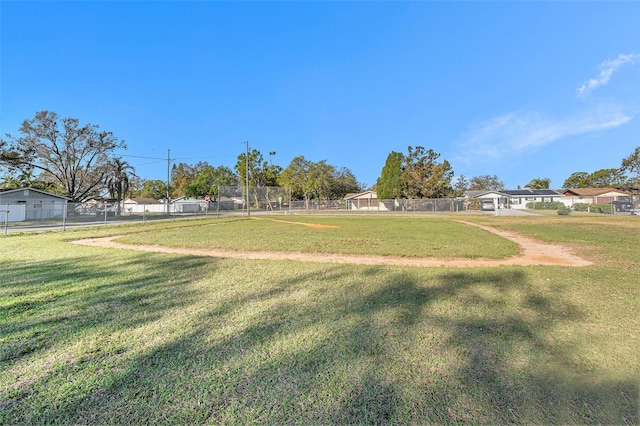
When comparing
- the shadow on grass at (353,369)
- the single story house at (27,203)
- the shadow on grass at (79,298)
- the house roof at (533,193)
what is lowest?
the shadow on grass at (353,369)

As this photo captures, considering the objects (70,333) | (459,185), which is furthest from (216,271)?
(459,185)

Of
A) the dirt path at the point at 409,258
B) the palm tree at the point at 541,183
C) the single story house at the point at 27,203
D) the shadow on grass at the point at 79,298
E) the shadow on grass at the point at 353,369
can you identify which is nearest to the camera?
the shadow on grass at the point at 353,369

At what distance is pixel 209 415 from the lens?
1605mm

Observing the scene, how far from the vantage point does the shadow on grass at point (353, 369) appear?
162cm

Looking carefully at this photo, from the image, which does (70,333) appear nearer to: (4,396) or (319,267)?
(4,396)

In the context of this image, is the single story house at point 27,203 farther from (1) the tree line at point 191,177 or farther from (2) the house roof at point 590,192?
(2) the house roof at point 590,192

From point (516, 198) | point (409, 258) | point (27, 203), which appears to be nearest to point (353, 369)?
point (409, 258)

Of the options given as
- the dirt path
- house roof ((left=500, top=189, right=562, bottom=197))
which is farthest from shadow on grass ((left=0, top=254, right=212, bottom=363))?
house roof ((left=500, top=189, right=562, bottom=197))

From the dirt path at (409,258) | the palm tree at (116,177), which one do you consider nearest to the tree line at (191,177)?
the palm tree at (116,177)

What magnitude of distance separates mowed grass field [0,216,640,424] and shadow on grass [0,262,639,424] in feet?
0.04

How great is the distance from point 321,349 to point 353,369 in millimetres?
362

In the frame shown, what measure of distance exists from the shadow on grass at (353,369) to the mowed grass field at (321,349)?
11 millimetres

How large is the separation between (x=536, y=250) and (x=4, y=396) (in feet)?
31.5

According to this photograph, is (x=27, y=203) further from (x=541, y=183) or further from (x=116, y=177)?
(x=541, y=183)
